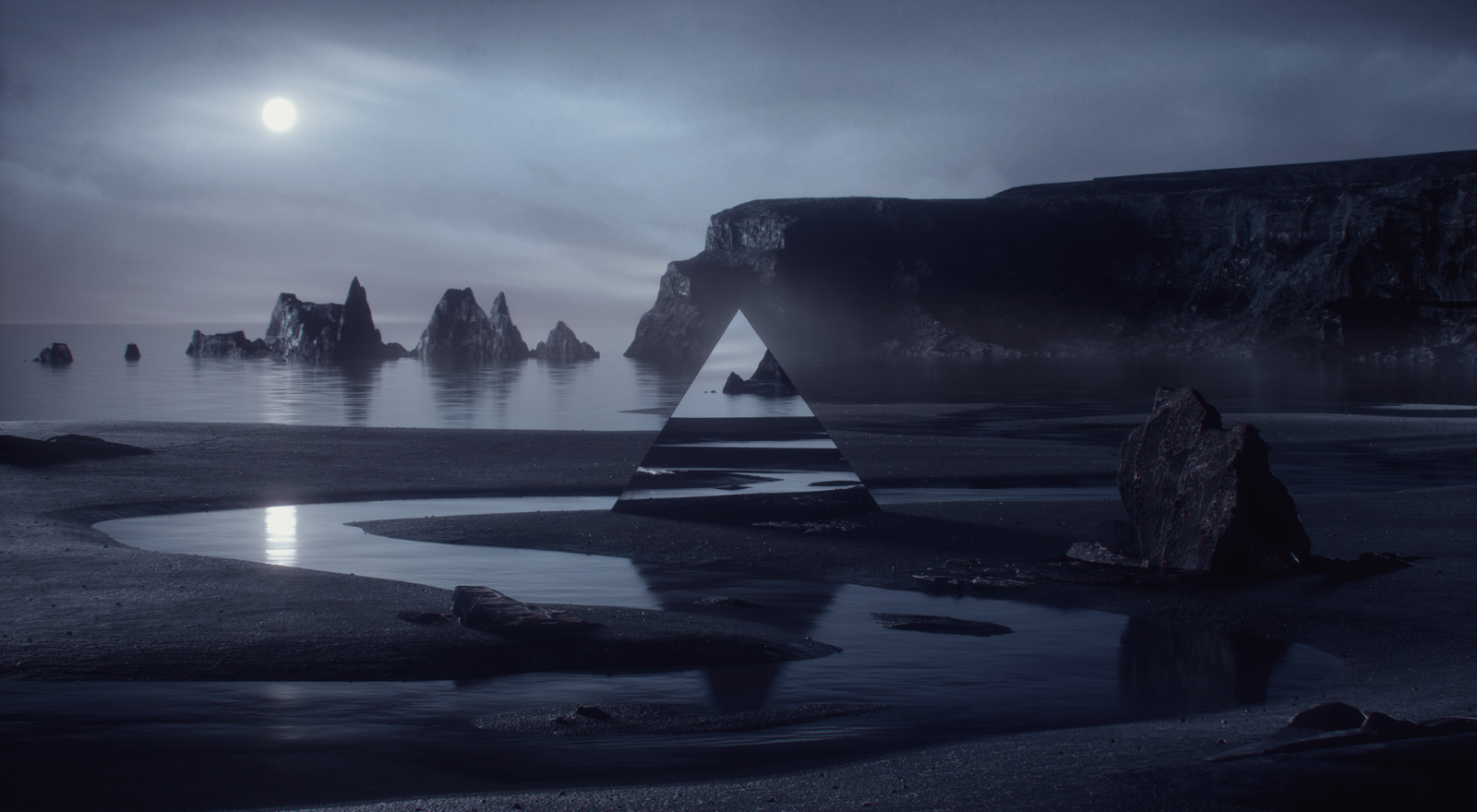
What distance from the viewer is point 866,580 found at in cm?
945

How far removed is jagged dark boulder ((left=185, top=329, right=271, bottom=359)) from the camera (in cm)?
14912

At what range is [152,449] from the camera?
19.5m

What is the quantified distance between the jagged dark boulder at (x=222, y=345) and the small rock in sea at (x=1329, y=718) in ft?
519

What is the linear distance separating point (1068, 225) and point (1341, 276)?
149ft

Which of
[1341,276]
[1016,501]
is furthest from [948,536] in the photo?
[1341,276]

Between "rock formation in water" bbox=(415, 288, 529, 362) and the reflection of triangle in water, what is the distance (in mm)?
146995

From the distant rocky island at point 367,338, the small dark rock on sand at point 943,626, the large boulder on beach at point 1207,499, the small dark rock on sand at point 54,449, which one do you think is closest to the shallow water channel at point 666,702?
the small dark rock on sand at point 943,626

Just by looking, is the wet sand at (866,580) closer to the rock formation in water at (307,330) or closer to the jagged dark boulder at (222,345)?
the rock formation in water at (307,330)

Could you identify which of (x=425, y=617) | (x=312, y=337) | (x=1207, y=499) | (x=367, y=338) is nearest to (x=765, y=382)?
(x=1207, y=499)

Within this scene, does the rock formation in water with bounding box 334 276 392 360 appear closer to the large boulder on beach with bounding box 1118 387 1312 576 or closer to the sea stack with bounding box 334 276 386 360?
the sea stack with bounding box 334 276 386 360

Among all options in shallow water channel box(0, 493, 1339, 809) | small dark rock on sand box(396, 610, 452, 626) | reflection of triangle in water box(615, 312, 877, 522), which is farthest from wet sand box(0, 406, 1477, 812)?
reflection of triangle in water box(615, 312, 877, 522)

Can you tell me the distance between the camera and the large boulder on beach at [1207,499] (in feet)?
30.6

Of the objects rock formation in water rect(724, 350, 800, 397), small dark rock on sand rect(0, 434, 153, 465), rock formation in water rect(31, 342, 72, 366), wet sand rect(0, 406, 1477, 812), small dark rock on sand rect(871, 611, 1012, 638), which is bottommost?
small dark rock on sand rect(871, 611, 1012, 638)

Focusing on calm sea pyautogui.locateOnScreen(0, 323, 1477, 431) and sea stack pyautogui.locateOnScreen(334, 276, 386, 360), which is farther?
sea stack pyautogui.locateOnScreen(334, 276, 386, 360)
